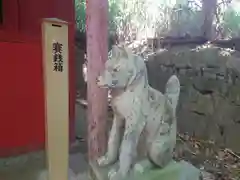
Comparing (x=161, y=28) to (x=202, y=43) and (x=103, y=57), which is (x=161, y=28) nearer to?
(x=202, y=43)

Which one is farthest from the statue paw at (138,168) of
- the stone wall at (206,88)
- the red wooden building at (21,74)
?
the stone wall at (206,88)

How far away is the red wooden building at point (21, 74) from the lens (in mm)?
2965

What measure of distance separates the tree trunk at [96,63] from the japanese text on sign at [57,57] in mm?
676

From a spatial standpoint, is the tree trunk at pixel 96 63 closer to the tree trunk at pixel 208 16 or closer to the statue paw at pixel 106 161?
the statue paw at pixel 106 161

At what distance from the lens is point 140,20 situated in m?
4.11

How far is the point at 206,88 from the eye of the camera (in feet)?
13.3

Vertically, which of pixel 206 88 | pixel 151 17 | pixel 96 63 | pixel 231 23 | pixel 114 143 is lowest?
pixel 114 143

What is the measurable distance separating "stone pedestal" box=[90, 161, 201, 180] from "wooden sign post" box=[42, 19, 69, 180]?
0.32 m

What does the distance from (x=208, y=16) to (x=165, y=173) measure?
2649 millimetres

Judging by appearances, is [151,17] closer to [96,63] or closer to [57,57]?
[96,63]

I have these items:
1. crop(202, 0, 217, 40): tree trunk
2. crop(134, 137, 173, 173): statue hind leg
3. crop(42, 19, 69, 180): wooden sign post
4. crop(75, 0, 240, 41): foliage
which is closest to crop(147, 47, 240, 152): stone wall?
crop(202, 0, 217, 40): tree trunk

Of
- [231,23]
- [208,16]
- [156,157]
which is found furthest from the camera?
[208,16]

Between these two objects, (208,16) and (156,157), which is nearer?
(156,157)

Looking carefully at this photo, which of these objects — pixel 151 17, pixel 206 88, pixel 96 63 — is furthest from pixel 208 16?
pixel 96 63
